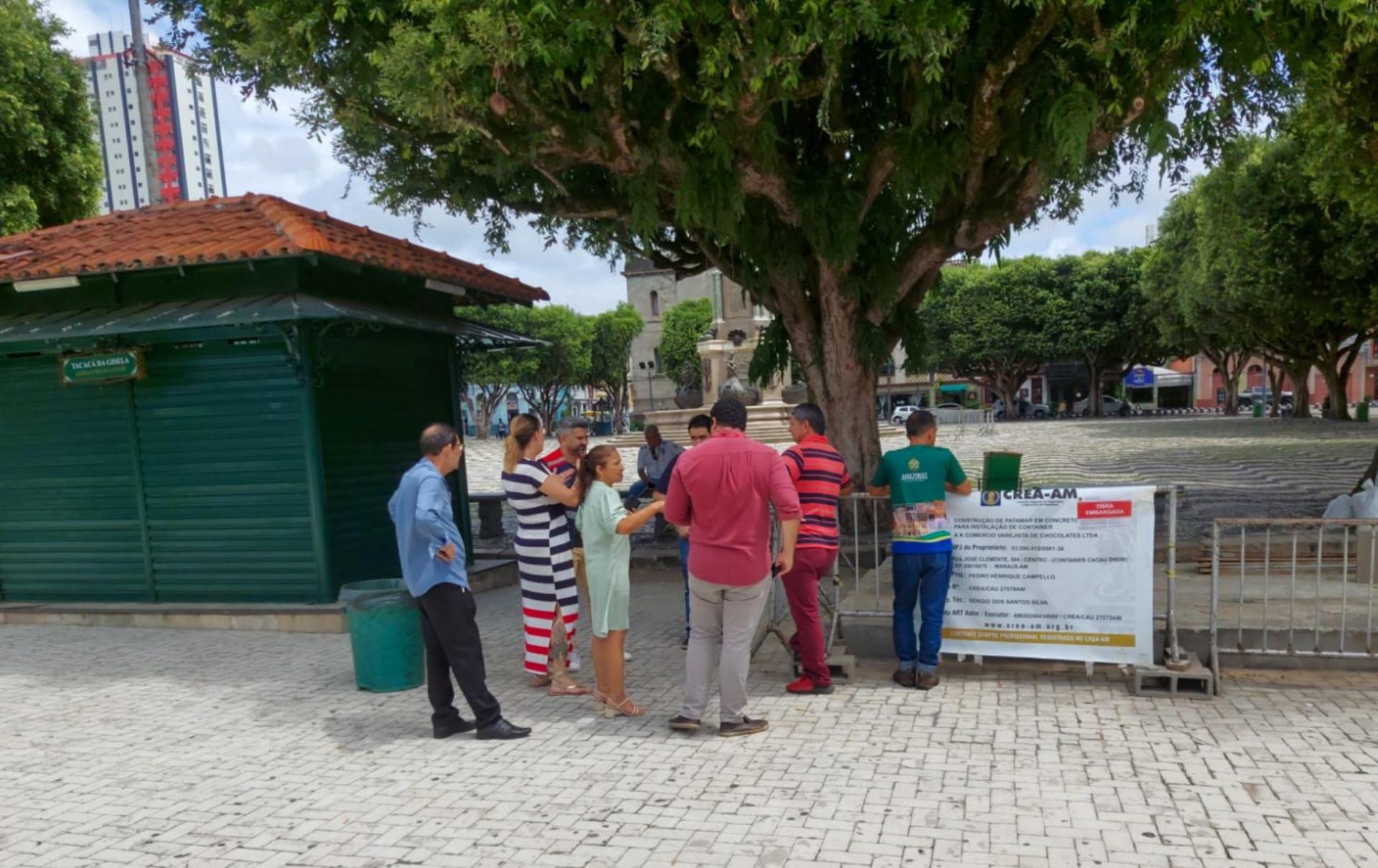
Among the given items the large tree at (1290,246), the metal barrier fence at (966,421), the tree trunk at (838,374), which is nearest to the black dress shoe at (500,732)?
the tree trunk at (838,374)

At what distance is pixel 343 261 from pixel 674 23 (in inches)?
154

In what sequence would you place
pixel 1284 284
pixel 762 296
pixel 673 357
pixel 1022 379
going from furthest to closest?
pixel 673 357, pixel 1022 379, pixel 1284 284, pixel 762 296

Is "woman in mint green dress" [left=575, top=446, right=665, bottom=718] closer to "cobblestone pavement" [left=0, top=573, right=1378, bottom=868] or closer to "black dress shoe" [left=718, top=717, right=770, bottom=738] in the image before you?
"cobblestone pavement" [left=0, top=573, right=1378, bottom=868]

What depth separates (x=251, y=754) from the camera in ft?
16.5

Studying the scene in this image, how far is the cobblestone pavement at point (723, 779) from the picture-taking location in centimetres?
369

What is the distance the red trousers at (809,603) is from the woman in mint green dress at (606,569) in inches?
Result: 37.7

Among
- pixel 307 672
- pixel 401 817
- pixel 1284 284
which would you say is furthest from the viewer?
pixel 1284 284

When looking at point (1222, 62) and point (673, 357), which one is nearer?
point (1222, 62)

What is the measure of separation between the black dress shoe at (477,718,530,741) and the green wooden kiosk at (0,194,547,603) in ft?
12.1

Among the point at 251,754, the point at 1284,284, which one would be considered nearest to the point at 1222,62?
the point at 251,754

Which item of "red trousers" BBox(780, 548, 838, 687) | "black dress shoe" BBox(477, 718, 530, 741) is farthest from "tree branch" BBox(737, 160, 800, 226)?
"black dress shoe" BBox(477, 718, 530, 741)

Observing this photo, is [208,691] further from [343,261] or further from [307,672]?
[343,261]

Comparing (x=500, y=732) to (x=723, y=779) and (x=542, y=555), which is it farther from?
(x=723, y=779)

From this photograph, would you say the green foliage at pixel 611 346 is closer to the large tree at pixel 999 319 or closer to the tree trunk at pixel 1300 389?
the large tree at pixel 999 319
